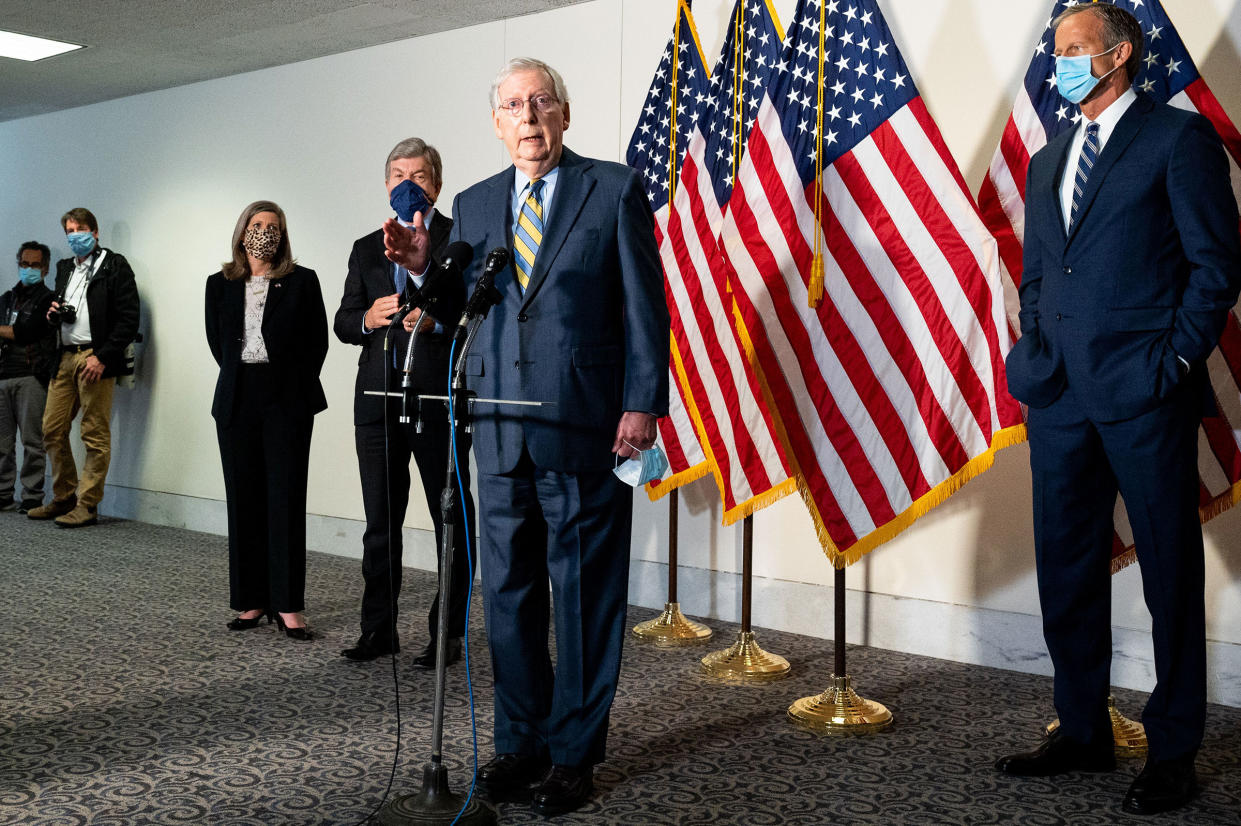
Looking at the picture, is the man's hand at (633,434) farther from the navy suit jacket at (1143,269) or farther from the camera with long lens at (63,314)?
the camera with long lens at (63,314)

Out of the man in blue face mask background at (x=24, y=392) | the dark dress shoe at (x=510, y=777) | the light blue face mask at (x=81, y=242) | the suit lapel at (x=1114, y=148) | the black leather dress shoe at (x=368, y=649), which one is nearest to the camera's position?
the dark dress shoe at (x=510, y=777)

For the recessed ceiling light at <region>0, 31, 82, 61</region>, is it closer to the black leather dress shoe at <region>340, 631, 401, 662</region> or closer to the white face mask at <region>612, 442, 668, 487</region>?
the black leather dress shoe at <region>340, 631, 401, 662</region>

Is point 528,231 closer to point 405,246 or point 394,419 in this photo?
point 405,246

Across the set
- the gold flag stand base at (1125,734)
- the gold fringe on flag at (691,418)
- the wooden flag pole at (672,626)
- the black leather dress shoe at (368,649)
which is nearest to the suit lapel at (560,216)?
the gold fringe on flag at (691,418)

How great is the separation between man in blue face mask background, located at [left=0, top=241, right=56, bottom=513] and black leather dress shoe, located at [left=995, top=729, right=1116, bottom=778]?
7.09 meters

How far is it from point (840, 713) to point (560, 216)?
1.72m

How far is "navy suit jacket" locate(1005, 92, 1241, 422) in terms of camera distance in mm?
2625

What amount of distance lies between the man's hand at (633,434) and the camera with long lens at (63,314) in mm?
6177

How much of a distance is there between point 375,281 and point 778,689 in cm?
194

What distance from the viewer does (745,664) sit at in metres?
4.00

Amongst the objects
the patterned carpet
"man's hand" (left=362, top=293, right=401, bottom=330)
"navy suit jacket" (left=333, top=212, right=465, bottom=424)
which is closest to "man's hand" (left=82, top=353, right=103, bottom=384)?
the patterned carpet

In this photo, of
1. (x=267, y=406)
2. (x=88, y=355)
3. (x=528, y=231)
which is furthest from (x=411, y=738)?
(x=88, y=355)

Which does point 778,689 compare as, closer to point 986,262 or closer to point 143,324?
point 986,262

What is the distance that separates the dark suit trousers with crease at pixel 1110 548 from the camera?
2701 millimetres
